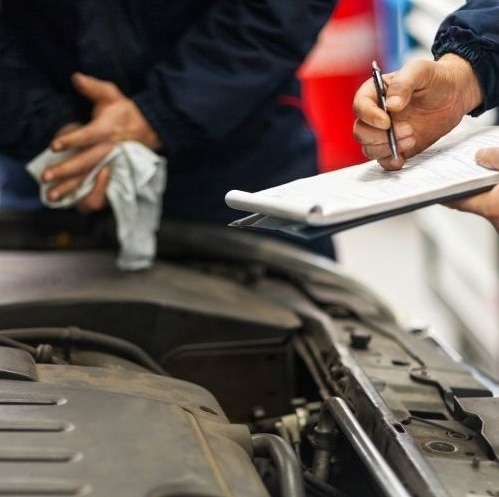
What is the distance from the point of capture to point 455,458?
28.8 inches

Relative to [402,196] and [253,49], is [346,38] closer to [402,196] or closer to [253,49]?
[253,49]

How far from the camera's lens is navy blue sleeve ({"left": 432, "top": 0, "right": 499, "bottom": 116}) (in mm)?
930

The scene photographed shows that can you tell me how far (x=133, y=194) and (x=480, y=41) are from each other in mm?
548

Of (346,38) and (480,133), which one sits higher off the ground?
(480,133)

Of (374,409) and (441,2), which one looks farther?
(441,2)

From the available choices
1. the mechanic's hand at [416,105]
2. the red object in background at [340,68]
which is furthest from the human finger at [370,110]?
the red object in background at [340,68]

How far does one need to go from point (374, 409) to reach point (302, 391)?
1.06 feet

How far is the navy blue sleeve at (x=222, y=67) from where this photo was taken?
1288 mm

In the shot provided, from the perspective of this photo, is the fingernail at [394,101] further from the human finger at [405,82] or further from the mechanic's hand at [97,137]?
the mechanic's hand at [97,137]

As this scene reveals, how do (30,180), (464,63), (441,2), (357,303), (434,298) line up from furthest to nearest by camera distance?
1. (434,298)
2. (441,2)
3. (30,180)
4. (357,303)
5. (464,63)

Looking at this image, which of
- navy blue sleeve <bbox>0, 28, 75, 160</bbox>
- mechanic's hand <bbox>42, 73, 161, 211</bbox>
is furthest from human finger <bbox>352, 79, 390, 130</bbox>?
navy blue sleeve <bbox>0, 28, 75, 160</bbox>

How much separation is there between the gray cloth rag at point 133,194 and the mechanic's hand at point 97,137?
12 mm

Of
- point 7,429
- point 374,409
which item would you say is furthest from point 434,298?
point 7,429

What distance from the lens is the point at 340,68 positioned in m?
3.26
